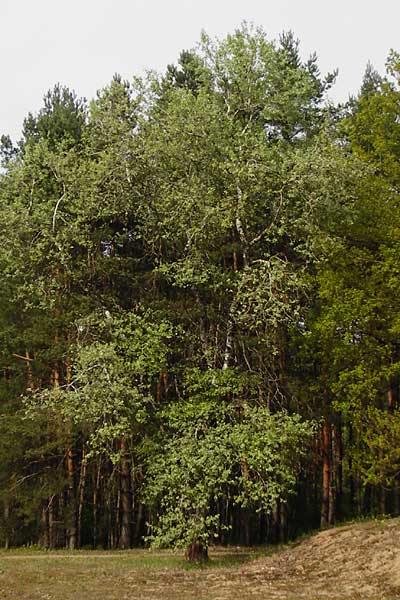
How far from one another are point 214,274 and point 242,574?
8.18 m

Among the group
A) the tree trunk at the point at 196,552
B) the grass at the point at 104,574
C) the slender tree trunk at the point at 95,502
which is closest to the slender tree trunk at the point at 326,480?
the grass at the point at 104,574

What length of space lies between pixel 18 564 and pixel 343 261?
1343cm

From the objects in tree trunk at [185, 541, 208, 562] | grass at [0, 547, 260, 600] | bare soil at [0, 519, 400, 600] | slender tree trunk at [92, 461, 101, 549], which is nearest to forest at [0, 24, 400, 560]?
tree trunk at [185, 541, 208, 562]

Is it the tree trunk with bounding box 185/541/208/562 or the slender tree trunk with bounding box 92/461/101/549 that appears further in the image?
the slender tree trunk with bounding box 92/461/101/549

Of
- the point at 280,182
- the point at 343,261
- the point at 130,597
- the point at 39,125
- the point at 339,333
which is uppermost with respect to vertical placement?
the point at 39,125

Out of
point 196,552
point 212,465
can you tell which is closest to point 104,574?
point 196,552

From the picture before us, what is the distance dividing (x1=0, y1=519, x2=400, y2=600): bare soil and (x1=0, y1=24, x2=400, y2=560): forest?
120 cm

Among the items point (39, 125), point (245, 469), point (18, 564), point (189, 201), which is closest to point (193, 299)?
point (189, 201)

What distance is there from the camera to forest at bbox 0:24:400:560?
19.9 m

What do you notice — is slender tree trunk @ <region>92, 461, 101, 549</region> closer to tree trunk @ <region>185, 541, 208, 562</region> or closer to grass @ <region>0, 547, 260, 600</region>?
grass @ <region>0, 547, 260, 600</region>

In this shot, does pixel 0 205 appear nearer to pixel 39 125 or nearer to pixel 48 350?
pixel 48 350

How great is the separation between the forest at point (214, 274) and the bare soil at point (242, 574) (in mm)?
1199

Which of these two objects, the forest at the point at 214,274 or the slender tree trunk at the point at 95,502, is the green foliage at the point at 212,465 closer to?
the forest at the point at 214,274

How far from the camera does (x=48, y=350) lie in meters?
27.2
